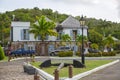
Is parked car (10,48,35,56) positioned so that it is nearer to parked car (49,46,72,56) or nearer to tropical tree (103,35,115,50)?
parked car (49,46,72,56)

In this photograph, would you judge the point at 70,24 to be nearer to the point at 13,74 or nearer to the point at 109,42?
the point at 109,42

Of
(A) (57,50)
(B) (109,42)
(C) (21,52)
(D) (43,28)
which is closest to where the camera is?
(C) (21,52)

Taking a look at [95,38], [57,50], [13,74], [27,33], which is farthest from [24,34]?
[13,74]

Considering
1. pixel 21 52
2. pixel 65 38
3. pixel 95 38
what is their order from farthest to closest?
pixel 95 38 → pixel 65 38 → pixel 21 52

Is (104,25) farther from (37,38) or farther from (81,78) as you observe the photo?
(81,78)

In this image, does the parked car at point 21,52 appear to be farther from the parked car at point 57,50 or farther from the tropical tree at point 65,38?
the tropical tree at point 65,38

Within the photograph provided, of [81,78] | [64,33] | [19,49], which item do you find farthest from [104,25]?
[81,78]

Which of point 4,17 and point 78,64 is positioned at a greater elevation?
point 4,17

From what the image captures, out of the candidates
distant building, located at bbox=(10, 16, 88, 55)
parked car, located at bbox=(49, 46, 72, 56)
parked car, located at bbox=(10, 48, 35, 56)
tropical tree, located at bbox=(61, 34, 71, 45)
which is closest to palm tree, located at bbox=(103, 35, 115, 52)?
distant building, located at bbox=(10, 16, 88, 55)

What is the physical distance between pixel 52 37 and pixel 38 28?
5237 mm

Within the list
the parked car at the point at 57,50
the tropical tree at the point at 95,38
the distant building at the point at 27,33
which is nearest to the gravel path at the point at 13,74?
the parked car at the point at 57,50

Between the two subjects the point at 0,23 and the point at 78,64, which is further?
the point at 0,23

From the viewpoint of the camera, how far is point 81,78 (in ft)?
69.2

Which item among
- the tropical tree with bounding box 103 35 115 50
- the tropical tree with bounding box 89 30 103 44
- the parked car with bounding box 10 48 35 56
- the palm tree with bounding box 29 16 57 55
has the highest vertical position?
the palm tree with bounding box 29 16 57 55
